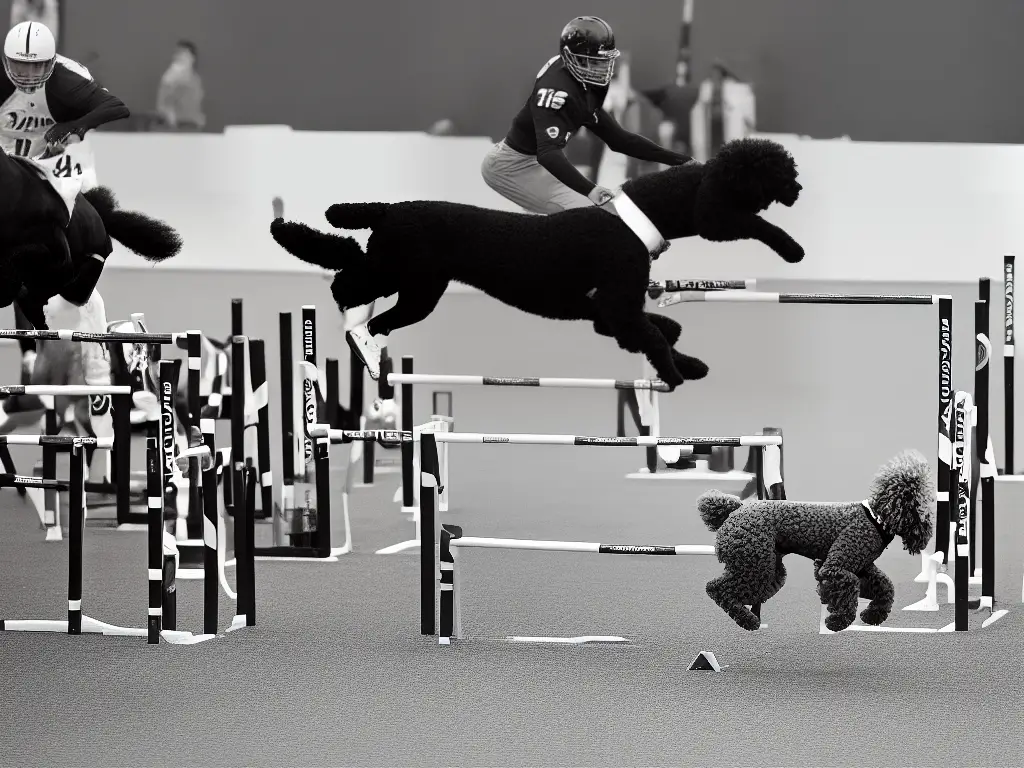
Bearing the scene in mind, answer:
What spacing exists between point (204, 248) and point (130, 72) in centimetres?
158

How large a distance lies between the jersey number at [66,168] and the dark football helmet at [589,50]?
1.30m

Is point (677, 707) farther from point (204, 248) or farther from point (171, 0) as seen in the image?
point (171, 0)

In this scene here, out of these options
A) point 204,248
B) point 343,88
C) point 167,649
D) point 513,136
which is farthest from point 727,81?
point 167,649

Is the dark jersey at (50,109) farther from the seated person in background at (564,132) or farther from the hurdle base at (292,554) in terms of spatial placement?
the hurdle base at (292,554)

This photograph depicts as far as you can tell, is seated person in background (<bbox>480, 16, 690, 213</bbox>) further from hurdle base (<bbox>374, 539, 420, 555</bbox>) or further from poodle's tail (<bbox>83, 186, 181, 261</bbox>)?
hurdle base (<bbox>374, 539, 420, 555</bbox>)

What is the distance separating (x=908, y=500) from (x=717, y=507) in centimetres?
45

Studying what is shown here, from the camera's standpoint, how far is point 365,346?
3.56 meters

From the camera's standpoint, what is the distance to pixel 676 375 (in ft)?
10.9

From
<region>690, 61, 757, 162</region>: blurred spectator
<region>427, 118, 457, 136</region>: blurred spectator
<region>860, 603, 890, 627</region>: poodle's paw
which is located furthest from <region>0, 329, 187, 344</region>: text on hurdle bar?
<region>690, 61, 757, 162</region>: blurred spectator

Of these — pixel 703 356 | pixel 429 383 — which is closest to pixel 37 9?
pixel 703 356

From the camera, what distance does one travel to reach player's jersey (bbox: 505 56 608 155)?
349 cm

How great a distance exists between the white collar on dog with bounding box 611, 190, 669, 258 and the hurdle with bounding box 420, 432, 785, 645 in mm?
513

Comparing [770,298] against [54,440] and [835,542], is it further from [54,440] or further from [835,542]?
[54,440]

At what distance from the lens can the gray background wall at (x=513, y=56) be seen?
10.6 m
